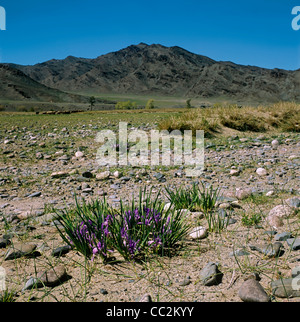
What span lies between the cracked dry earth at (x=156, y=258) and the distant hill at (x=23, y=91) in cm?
12296

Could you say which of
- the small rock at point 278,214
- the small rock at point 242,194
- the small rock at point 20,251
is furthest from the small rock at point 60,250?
the small rock at point 242,194

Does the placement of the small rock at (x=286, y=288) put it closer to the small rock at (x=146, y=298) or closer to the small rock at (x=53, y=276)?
the small rock at (x=146, y=298)

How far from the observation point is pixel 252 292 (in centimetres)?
165

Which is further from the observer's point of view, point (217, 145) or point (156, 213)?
point (217, 145)

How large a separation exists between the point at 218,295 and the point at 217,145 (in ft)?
17.8

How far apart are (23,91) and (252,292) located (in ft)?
438

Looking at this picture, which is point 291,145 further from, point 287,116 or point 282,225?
point 282,225

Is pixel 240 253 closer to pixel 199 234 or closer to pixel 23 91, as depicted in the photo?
pixel 199 234

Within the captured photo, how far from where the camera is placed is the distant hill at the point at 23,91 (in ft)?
383

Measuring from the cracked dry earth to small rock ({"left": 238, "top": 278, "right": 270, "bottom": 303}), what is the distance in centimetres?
6

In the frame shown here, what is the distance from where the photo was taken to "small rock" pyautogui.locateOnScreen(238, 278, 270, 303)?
5.29 feet
